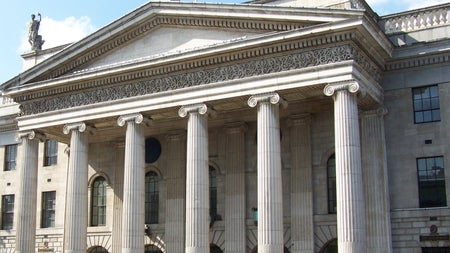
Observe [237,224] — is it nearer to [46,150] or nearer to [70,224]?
[70,224]

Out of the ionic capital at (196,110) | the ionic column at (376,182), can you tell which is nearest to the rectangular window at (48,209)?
the ionic capital at (196,110)

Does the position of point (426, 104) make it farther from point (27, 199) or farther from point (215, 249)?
point (27, 199)

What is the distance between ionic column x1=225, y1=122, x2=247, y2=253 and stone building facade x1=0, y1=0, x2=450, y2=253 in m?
0.06

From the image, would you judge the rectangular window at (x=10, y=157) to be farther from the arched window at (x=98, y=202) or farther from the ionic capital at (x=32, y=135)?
the ionic capital at (x=32, y=135)

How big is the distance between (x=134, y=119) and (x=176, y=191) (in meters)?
5.01

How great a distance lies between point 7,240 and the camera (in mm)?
38688

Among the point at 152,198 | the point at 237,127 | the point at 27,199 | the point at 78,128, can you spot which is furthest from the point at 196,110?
the point at 27,199

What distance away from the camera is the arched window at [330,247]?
95.9ft

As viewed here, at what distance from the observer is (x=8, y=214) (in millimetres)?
39188

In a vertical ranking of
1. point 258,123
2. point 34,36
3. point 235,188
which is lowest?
point 235,188

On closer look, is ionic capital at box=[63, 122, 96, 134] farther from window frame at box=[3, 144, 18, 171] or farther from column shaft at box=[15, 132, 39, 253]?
window frame at box=[3, 144, 18, 171]

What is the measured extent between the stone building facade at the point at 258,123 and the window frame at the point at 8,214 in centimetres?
490

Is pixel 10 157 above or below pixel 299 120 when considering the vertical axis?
below

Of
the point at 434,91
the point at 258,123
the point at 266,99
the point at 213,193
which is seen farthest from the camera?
Result: the point at 213,193
